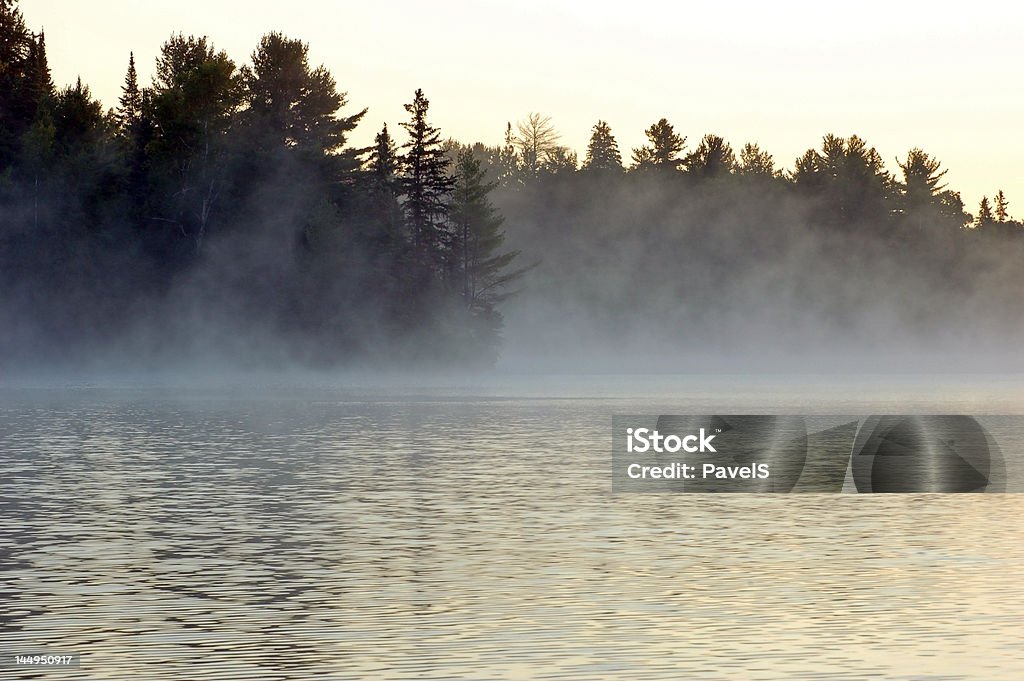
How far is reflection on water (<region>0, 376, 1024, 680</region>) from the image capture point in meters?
12.5

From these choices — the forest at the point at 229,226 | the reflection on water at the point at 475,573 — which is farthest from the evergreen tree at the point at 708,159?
the reflection on water at the point at 475,573

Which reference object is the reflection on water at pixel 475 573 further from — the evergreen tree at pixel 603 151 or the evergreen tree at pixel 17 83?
the evergreen tree at pixel 603 151

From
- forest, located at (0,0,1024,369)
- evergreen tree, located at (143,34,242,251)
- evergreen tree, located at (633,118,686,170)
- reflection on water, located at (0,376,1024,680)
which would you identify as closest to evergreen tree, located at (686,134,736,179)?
evergreen tree, located at (633,118,686,170)

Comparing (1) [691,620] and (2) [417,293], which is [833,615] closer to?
(1) [691,620]

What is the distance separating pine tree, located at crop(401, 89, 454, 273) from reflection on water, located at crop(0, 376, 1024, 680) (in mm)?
83111

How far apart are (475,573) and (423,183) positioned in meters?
100

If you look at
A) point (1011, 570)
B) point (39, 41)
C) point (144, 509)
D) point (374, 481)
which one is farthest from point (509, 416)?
point (39, 41)

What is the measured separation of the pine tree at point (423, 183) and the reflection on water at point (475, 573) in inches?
3272

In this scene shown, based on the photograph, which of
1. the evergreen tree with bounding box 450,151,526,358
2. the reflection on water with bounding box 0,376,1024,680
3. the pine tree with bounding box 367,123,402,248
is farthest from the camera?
the evergreen tree with bounding box 450,151,526,358

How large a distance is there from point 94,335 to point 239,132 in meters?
16.4

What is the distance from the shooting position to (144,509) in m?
22.5

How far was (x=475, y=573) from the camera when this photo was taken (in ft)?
54.9

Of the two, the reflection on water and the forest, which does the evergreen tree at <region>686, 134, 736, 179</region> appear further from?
the reflection on water

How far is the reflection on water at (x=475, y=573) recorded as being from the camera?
12.5 meters
